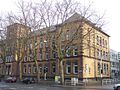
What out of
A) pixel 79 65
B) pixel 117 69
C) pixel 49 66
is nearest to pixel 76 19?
pixel 79 65

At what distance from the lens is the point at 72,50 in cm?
5338

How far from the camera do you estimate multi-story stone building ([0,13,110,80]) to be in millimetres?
48219

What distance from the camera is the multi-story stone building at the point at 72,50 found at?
4822cm

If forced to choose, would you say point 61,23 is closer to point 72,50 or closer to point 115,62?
point 72,50

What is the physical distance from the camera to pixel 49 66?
66.7 m

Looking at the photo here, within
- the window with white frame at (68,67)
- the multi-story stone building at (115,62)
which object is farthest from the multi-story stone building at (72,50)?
the multi-story stone building at (115,62)

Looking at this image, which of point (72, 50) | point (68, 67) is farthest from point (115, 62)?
point (72, 50)

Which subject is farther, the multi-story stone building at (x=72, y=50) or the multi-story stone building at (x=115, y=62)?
the multi-story stone building at (x=115, y=62)

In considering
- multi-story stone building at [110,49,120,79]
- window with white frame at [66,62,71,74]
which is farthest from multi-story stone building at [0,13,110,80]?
multi-story stone building at [110,49,120,79]

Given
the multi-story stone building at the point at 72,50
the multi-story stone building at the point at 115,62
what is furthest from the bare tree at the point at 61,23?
the multi-story stone building at the point at 115,62

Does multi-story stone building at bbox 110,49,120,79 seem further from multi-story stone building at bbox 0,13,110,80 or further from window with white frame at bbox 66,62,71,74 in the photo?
Answer: window with white frame at bbox 66,62,71,74

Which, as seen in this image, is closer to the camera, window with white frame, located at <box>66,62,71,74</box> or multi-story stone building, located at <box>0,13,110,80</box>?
multi-story stone building, located at <box>0,13,110,80</box>

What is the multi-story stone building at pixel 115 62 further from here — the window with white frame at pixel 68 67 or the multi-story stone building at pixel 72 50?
the window with white frame at pixel 68 67

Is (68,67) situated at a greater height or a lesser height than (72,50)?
lesser
